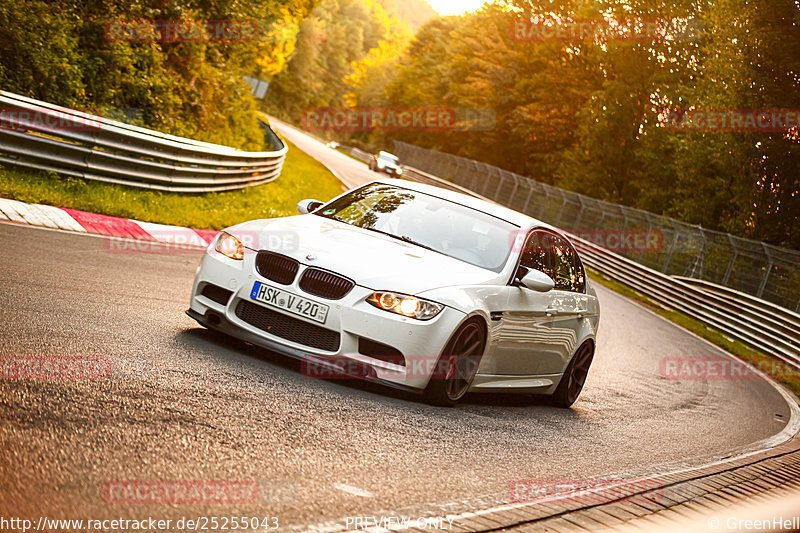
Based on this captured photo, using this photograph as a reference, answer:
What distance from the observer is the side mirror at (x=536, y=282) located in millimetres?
7562

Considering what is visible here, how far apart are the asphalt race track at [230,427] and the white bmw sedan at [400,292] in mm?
268

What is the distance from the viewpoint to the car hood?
21.9ft

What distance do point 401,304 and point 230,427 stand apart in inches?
74.4

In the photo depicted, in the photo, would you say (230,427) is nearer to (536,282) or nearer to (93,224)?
(536,282)

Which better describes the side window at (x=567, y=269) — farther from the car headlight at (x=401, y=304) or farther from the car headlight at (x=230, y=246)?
the car headlight at (x=230, y=246)

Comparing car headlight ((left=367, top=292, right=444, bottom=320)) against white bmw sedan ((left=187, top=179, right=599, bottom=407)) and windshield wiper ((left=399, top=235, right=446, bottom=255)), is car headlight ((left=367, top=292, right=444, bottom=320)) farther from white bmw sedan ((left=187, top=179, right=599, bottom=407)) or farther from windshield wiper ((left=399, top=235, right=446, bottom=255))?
windshield wiper ((left=399, top=235, right=446, bottom=255))

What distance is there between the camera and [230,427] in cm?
501

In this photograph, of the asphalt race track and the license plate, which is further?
the license plate

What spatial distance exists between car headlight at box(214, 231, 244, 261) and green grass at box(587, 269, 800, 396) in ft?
41.3

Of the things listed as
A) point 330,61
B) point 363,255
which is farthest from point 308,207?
point 330,61

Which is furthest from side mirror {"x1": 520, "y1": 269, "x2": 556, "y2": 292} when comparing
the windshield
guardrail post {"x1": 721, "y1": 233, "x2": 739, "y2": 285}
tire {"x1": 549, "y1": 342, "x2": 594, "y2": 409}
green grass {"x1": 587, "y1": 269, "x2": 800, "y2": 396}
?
guardrail post {"x1": 721, "y1": 233, "x2": 739, "y2": 285}

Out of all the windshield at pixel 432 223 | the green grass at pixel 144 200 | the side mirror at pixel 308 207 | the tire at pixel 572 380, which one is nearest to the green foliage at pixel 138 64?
the green grass at pixel 144 200

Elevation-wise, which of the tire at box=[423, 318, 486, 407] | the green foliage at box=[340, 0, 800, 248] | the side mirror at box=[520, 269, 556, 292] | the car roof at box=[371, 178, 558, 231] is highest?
the green foliage at box=[340, 0, 800, 248]

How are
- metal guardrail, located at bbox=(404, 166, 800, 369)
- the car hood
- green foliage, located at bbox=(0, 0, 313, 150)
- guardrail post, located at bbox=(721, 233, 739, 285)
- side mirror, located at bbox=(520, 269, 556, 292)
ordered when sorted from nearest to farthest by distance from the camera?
the car hood
side mirror, located at bbox=(520, 269, 556, 292)
green foliage, located at bbox=(0, 0, 313, 150)
metal guardrail, located at bbox=(404, 166, 800, 369)
guardrail post, located at bbox=(721, 233, 739, 285)
